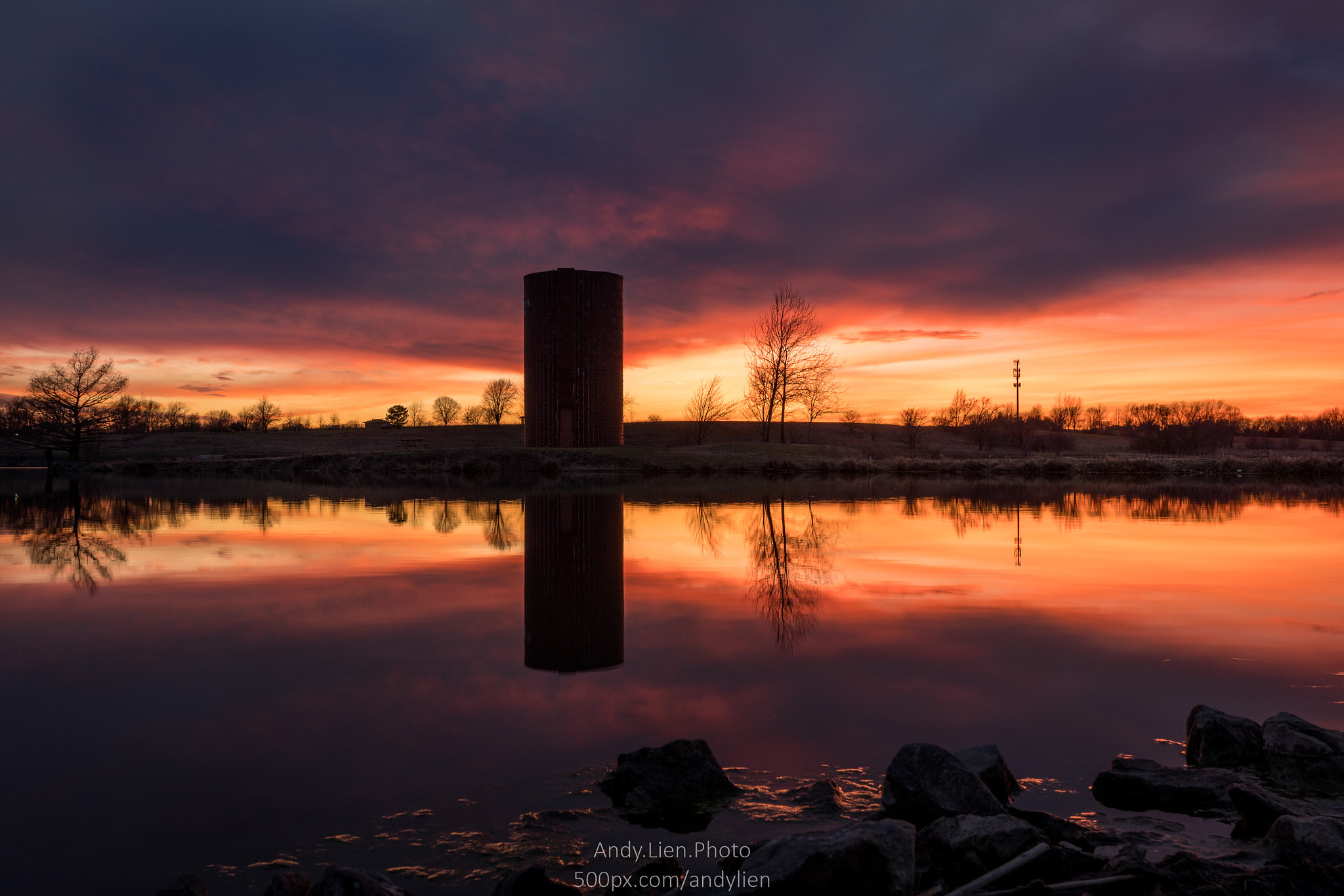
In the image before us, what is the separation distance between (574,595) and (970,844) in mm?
5089

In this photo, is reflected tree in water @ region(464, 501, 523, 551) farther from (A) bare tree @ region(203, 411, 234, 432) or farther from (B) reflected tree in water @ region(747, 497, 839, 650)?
(A) bare tree @ region(203, 411, 234, 432)

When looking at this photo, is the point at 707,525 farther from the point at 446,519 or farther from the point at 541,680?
the point at 541,680

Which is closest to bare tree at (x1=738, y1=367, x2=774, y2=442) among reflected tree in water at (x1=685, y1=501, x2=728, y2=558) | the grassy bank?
the grassy bank

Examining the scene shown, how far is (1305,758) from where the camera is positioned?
386 centimetres

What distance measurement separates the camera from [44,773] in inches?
142

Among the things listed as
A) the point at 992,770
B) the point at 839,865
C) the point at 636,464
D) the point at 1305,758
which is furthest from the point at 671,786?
the point at 636,464

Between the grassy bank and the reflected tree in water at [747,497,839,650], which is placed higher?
the grassy bank

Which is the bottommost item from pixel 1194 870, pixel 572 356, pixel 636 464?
pixel 1194 870

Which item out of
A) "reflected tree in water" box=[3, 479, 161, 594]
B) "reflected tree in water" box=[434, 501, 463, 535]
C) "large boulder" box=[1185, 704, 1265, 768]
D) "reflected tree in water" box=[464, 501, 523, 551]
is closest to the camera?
"large boulder" box=[1185, 704, 1265, 768]

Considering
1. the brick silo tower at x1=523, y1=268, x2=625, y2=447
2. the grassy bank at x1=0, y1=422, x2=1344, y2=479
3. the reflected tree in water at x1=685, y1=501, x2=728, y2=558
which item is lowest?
the reflected tree in water at x1=685, y1=501, x2=728, y2=558

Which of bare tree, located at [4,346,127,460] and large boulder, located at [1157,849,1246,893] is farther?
bare tree, located at [4,346,127,460]

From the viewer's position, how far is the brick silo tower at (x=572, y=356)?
40.4 meters

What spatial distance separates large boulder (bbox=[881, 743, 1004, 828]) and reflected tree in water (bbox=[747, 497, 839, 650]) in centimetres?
227

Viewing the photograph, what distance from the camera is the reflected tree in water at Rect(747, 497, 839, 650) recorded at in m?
6.73
